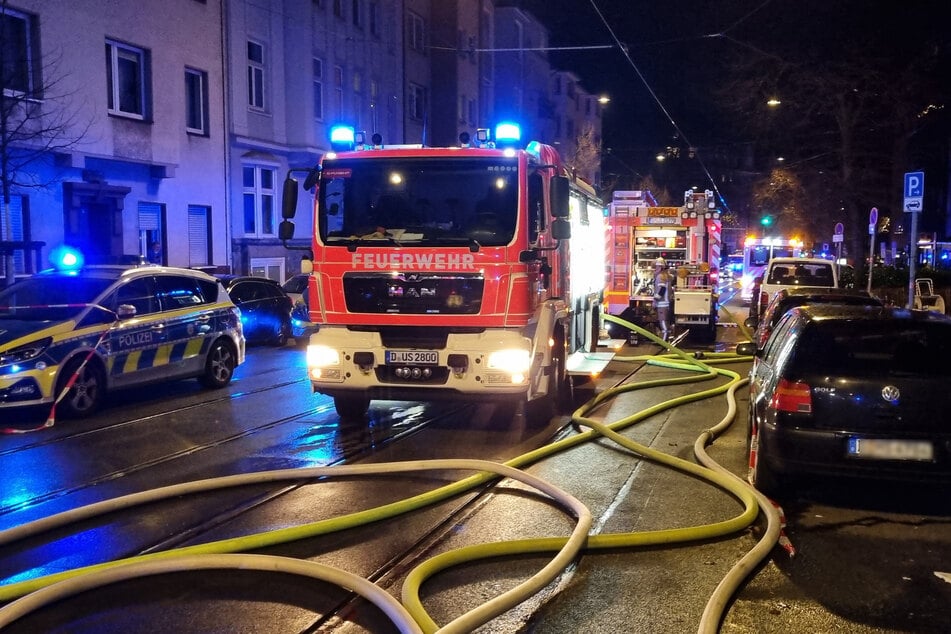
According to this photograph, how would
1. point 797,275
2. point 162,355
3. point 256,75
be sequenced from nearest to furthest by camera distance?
point 162,355, point 797,275, point 256,75

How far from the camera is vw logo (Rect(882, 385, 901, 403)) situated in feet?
20.2

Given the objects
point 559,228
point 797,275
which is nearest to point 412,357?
point 559,228

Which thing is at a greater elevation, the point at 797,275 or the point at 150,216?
the point at 150,216

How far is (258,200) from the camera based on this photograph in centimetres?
2508

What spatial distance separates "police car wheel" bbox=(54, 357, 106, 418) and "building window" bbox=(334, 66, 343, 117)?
1883 centimetres

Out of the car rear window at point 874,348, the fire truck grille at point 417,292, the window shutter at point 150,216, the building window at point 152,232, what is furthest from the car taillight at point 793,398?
the window shutter at point 150,216

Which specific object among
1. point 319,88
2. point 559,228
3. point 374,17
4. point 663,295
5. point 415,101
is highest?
point 374,17

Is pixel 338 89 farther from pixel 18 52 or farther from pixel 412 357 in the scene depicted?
pixel 412 357

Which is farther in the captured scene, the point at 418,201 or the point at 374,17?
the point at 374,17

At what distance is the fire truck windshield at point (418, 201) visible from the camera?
8.88m

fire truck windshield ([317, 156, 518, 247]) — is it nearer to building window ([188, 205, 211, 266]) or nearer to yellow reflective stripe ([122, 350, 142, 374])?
yellow reflective stripe ([122, 350, 142, 374])

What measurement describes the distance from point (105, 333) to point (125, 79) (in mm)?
10860

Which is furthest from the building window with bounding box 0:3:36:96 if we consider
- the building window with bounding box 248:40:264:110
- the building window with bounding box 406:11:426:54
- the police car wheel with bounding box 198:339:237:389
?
the building window with bounding box 406:11:426:54

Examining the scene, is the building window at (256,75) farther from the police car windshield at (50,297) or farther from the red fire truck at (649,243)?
the police car windshield at (50,297)
